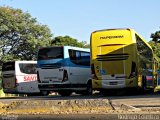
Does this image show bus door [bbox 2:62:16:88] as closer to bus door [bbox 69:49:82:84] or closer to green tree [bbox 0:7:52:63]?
bus door [bbox 69:49:82:84]

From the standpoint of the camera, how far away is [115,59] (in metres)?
21.2

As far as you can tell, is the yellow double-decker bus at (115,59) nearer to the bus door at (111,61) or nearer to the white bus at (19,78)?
the bus door at (111,61)

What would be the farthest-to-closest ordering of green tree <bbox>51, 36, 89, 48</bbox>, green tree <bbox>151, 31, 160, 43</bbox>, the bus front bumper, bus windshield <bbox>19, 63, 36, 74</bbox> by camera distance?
green tree <bbox>51, 36, 89, 48</bbox>, green tree <bbox>151, 31, 160, 43</bbox>, bus windshield <bbox>19, 63, 36, 74</bbox>, the bus front bumper

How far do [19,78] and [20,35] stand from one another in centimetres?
2229

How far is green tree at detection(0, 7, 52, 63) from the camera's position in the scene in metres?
49.7

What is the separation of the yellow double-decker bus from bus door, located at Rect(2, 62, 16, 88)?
28.0 ft

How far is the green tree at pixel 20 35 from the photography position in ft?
163

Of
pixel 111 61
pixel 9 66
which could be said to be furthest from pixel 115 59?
pixel 9 66

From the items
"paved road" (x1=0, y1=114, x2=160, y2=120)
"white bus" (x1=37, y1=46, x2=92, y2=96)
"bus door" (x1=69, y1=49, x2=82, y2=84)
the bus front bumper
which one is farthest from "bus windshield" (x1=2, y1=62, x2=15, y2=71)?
"paved road" (x1=0, y1=114, x2=160, y2=120)

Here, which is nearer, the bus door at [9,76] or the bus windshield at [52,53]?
the bus windshield at [52,53]

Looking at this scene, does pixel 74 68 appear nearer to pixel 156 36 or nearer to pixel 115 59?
pixel 115 59

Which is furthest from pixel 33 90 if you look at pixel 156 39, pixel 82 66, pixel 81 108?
pixel 156 39

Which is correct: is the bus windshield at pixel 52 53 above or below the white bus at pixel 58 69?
above

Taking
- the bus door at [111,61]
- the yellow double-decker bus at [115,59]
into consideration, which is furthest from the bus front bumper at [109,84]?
the bus door at [111,61]
